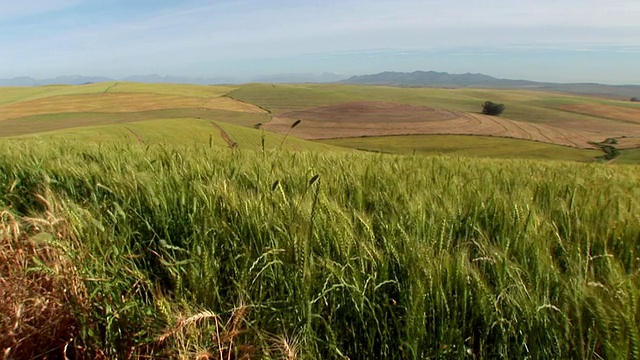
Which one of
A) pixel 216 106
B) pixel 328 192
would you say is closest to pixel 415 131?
pixel 216 106

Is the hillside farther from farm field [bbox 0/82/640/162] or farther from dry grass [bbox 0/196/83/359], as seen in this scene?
dry grass [bbox 0/196/83/359]

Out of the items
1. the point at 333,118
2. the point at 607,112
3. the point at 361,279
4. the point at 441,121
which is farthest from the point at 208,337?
the point at 607,112

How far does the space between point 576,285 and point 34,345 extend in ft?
5.67

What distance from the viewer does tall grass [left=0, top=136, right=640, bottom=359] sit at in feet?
3.51

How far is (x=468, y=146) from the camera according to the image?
2069 inches

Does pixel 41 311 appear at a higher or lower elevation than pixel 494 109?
higher

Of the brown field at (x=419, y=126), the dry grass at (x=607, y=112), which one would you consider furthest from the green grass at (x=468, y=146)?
the dry grass at (x=607, y=112)

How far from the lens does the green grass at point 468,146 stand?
48.4m

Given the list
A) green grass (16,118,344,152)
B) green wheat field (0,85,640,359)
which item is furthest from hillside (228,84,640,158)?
green wheat field (0,85,640,359)

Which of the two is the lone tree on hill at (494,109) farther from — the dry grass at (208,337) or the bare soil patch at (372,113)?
the dry grass at (208,337)

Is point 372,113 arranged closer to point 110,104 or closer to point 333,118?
point 333,118

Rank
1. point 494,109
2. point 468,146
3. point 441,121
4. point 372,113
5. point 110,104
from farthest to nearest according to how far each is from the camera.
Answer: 1. point 494,109
2. point 372,113
3. point 441,121
4. point 110,104
5. point 468,146

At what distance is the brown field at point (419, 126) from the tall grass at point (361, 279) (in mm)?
52322

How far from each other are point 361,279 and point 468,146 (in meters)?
55.3
